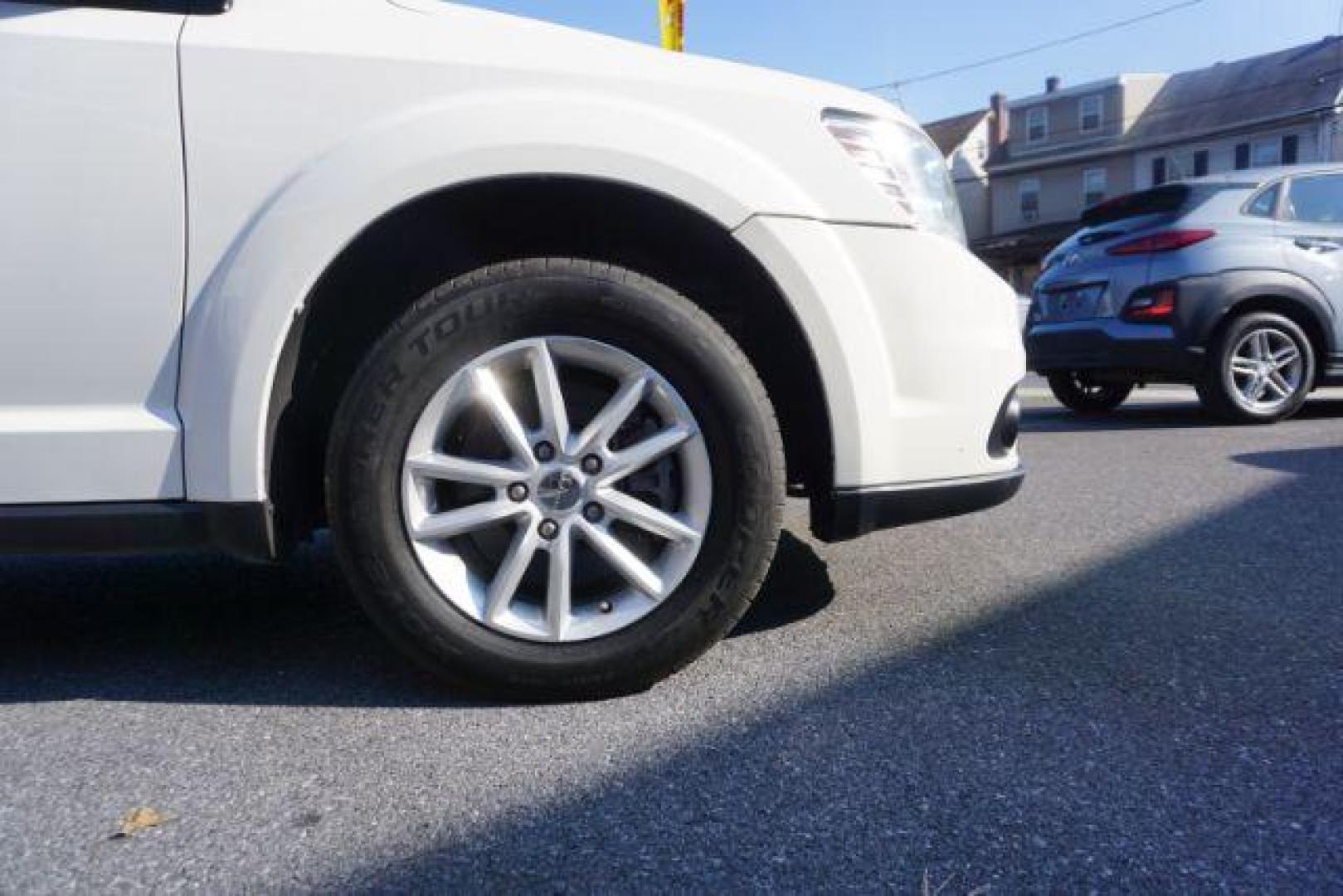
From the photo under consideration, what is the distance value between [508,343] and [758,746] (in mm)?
933

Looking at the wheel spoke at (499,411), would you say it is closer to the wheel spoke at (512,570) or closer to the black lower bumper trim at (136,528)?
the wheel spoke at (512,570)

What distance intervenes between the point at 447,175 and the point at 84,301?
754mm

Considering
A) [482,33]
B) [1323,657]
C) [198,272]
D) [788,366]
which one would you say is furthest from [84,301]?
[1323,657]

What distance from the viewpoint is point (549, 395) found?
1995 millimetres

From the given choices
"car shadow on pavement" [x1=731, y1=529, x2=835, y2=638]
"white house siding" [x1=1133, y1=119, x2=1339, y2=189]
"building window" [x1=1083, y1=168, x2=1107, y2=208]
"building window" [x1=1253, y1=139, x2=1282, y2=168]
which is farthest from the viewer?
"building window" [x1=1083, y1=168, x2=1107, y2=208]

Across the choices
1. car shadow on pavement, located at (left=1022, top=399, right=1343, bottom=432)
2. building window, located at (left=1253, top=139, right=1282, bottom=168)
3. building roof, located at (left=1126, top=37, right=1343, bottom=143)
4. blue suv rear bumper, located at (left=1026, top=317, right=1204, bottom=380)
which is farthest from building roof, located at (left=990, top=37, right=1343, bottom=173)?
blue suv rear bumper, located at (left=1026, top=317, right=1204, bottom=380)

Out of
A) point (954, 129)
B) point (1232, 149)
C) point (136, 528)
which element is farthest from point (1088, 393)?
point (954, 129)

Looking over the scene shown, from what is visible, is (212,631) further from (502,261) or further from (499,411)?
(502,261)

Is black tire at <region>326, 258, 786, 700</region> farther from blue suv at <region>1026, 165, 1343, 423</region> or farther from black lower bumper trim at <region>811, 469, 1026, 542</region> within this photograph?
blue suv at <region>1026, 165, 1343, 423</region>

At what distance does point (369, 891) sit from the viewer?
139 centimetres

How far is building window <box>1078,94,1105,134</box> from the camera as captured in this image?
34625mm

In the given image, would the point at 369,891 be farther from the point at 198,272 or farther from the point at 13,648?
the point at 13,648

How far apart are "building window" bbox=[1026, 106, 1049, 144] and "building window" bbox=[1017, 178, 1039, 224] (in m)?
1.62

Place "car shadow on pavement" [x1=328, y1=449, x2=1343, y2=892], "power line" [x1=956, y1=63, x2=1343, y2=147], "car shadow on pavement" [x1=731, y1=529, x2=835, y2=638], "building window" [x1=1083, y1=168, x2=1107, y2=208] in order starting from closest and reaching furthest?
1. "car shadow on pavement" [x1=328, y1=449, x2=1343, y2=892]
2. "car shadow on pavement" [x1=731, y1=529, x2=835, y2=638]
3. "power line" [x1=956, y1=63, x2=1343, y2=147]
4. "building window" [x1=1083, y1=168, x2=1107, y2=208]
